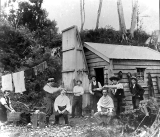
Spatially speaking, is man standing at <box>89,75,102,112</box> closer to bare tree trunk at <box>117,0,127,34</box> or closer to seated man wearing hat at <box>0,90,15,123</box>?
bare tree trunk at <box>117,0,127,34</box>

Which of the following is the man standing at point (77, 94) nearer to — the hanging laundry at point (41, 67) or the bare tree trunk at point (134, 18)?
the hanging laundry at point (41, 67)

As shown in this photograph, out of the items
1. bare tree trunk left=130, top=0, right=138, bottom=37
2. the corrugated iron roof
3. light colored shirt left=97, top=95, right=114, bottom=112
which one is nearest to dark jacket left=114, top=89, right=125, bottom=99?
light colored shirt left=97, top=95, right=114, bottom=112

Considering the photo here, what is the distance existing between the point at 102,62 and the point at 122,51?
1056 mm

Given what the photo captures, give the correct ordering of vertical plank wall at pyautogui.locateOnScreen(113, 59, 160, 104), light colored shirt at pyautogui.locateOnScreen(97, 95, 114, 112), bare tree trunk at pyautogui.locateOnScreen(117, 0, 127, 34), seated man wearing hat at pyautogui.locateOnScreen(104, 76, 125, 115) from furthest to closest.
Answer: vertical plank wall at pyautogui.locateOnScreen(113, 59, 160, 104) → seated man wearing hat at pyautogui.locateOnScreen(104, 76, 125, 115) → bare tree trunk at pyautogui.locateOnScreen(117, 0, 127, 34) → light colored shirt at pyautogui.locateOnScreen(97, 95, 114, 112)

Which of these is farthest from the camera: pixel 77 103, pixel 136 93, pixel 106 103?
Answer: pixel 77 103

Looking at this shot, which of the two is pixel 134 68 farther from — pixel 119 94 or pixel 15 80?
pixel 15 80

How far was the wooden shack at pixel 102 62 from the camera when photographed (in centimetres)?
811

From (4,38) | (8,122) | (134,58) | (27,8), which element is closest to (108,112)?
(134,58)

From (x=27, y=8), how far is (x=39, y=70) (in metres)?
2.87

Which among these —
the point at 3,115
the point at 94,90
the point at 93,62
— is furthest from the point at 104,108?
the point at 3,115

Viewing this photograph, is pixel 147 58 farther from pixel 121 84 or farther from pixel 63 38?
pixel 63 38

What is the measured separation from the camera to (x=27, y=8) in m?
8.20

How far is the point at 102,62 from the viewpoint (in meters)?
8.32

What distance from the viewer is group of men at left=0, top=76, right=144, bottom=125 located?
22.7 feet
